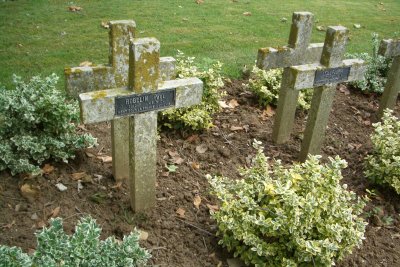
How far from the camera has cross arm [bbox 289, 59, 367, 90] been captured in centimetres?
460

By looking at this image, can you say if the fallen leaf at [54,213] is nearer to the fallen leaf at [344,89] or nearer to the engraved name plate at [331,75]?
the engraved name plate at [331,75]

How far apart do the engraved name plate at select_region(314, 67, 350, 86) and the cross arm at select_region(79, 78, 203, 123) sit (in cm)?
169

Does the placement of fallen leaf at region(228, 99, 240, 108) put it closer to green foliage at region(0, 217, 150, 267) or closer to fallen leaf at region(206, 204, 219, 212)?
fallen leaf at region(206, 204, 219, 212)

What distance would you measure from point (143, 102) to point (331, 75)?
7.93 feet

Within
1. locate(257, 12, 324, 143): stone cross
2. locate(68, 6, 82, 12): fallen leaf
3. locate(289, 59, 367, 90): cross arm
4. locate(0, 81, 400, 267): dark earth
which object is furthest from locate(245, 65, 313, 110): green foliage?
locate(68, 6, 82, 12): fallen leaf

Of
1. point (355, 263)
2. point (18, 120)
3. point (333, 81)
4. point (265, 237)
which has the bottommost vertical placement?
point (355, 263)

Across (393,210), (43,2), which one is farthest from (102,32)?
(393,210)

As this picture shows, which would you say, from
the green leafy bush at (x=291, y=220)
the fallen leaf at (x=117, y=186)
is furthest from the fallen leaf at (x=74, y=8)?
the green leafy bush at (x=291, y=220)

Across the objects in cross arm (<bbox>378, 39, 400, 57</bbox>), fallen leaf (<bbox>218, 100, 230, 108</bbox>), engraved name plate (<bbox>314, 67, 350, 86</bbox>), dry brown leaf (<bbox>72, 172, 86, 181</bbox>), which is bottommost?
dry brown leaf (<bbox>72, 172, 86, 181</bbox>)

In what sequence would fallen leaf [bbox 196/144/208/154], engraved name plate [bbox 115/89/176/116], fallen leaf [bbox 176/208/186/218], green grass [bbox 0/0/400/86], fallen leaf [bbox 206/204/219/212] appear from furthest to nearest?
green grass [bbox 0/0/400/86]
fallen leaf [bbox 196/144/208/154]
fallen leaf [bbox 206/204/219/212]
fallen leaf [bbox 176/208/186/218]
engraved name plate [bbox 115/89/176/116]

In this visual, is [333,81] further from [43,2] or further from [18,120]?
[43,2]

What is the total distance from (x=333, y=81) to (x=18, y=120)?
339 cm

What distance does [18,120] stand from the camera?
4.04 meters

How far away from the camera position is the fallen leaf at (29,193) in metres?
3.90
